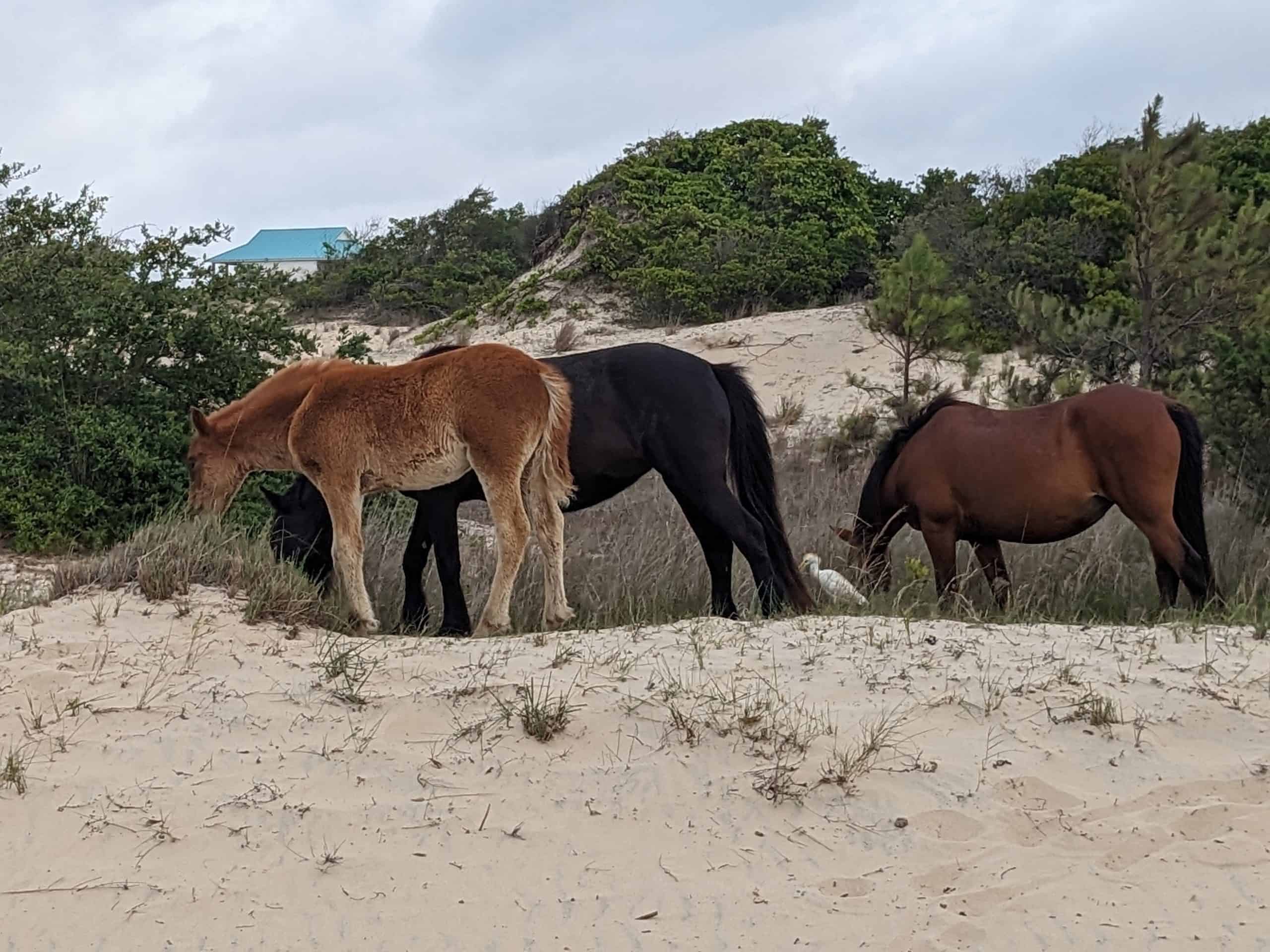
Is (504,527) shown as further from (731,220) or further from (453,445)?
(731,220)

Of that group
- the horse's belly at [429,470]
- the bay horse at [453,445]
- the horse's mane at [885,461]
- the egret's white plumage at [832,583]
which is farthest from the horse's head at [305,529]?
the horse's mane at [885,461]

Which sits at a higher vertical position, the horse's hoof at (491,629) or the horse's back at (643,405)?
the horse's back at (643,405)

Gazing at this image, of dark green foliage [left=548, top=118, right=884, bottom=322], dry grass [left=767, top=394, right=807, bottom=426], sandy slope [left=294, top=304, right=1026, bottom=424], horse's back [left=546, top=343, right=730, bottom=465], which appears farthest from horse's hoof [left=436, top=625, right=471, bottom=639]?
Answer: dark green foliage [left=548, top=118, right=884, bottom=322]

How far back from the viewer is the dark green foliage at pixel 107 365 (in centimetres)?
942

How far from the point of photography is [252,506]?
32.2 ft

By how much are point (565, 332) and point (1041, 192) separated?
849 cm

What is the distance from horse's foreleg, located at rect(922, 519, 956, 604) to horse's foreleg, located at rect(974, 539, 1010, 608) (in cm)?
23

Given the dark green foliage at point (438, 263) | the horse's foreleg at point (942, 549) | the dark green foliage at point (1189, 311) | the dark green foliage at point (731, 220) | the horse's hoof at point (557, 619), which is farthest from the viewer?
the dark green foliage at point (438, 263)

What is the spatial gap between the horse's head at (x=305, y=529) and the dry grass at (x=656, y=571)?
30 centimetres

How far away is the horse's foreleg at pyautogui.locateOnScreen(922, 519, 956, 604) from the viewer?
26.5ft

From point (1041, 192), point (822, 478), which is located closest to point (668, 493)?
point (822, 478)

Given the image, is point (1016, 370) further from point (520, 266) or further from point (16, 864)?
point (16, 864)

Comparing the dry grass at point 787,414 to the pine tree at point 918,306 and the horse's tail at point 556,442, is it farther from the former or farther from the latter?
the horse's tail at point 556,442

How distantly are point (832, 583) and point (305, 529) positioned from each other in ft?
11.2
